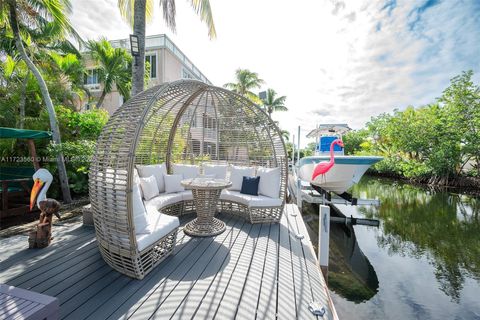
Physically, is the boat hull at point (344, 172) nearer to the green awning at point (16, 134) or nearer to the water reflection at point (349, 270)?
the water reflection at point (349, 270)

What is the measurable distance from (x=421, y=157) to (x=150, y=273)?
19616 millimetres

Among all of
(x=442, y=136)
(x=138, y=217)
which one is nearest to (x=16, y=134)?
(x=138, y=217)

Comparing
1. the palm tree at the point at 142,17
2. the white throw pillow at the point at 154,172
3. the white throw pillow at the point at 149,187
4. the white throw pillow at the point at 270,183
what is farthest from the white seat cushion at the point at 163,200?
the palm tree at the point at 142,17

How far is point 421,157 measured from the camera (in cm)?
1558

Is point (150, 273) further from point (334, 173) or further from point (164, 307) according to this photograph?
point (334, 173)

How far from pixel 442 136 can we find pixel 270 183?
15.7 meters

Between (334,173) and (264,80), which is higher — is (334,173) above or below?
below

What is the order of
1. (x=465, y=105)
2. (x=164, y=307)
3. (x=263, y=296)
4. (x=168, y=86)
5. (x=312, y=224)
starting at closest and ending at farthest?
(x=164, y=307) < (x=263, y=296) < (x=168, y=86) < (x=312, y=224) < (x=465, y=105)

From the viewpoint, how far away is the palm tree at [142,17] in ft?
16.0

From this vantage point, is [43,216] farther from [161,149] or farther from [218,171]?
[218,171]

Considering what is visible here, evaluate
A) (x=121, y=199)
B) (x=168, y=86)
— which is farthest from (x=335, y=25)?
(x=121, y=199)

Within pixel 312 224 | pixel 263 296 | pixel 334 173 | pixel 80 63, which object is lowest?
pixel 312 224

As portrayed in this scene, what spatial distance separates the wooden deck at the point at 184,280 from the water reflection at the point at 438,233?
349cm

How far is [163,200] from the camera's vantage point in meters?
4.17
